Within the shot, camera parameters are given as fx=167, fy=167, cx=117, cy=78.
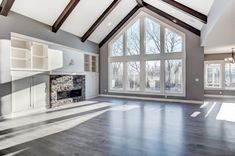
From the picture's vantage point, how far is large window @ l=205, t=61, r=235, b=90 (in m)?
9.85

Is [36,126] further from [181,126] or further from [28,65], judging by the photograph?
[181,126]

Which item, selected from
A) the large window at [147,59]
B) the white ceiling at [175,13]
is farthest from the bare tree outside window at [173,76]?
the white ceiling at [175,13]

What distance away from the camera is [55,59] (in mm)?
7004

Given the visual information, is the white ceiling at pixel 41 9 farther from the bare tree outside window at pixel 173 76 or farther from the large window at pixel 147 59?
the bare tree outside window at pixel 173 76

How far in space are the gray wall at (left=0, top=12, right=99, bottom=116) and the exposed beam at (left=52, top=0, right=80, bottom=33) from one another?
260 millimetres

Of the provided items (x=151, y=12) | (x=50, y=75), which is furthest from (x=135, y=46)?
(x=50, y=75)

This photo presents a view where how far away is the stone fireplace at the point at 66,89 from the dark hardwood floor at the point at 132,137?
6.76ft

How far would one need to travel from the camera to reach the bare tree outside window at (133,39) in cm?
920

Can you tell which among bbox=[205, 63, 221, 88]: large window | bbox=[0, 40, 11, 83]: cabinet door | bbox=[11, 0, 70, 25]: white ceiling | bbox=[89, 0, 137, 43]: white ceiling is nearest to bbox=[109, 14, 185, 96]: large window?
bbox=[89, 0, 137, 43]: white ceiling

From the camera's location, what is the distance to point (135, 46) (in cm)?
930

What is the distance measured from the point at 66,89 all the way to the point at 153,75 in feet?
14.6

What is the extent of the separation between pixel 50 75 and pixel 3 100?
1.97 metres

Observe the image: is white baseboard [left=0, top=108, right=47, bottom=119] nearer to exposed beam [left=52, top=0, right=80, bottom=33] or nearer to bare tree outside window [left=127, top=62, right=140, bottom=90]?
A: exposed beam [left=52, top=0, right=80, bottom=33]

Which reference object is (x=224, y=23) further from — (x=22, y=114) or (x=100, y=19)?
(x=22, y=114)
